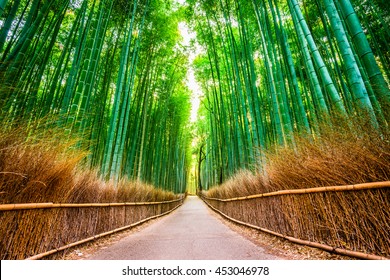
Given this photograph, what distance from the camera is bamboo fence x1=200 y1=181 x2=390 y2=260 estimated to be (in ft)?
4.63

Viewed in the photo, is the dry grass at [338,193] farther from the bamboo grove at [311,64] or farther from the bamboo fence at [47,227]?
the bamboo fence at [47,227]

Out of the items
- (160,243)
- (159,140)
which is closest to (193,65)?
(159,140)

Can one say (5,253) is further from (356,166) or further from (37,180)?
(356,166)

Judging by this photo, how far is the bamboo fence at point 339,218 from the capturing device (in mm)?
1410

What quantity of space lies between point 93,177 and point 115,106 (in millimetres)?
1694

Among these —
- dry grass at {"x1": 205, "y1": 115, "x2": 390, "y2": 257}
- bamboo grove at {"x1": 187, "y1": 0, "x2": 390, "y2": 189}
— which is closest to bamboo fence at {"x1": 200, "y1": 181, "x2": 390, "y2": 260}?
dry grass at {"x1": 205, "y1": 115, "x2": 390, "y2": 257}

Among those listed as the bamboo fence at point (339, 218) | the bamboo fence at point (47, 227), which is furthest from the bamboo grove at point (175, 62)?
the bamboo fence at point (47, 227)

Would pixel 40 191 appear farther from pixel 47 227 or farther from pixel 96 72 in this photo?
pixel 96 72

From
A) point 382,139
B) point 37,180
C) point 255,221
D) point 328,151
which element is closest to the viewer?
point 382,139

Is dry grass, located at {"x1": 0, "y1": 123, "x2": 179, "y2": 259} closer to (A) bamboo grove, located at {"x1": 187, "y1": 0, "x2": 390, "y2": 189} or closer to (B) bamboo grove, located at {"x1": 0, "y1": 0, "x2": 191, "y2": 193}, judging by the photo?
(B) bamboo grove, located at {"x1": 0, "y1": 0, "x2": 191, "y2": 193}

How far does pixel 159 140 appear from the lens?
9211mm

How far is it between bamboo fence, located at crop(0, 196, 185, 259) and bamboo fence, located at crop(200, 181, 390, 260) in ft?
7.68

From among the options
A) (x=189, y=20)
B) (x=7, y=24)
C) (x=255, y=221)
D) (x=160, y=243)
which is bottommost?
(x=160, y=243)

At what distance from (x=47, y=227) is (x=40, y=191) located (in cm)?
33
